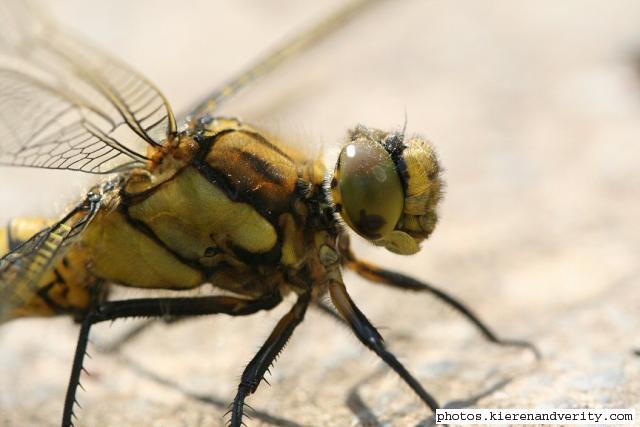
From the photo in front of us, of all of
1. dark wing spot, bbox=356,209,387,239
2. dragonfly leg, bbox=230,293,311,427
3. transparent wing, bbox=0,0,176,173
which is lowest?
dragonfly leg, bbox=230,293,311,427

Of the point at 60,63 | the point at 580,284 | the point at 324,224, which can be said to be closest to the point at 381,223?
the point at 324,224

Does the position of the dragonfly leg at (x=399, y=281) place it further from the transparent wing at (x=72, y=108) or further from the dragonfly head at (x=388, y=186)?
the transparent wing at (x=72, y=108)

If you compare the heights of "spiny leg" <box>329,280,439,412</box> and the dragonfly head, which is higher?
the dragonfly head

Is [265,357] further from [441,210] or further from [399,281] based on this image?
[441,210]

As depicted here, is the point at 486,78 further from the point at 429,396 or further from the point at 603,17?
the point at 429,396

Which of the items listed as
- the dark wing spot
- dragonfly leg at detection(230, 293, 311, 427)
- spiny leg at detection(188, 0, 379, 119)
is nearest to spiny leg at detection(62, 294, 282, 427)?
dragonfly leg at detection(230, 293, 311, 427)

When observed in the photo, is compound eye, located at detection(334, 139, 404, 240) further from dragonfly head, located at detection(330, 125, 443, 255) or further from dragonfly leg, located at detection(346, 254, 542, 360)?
dragonfly leg, located at detection(346, 254, 542, 360)
